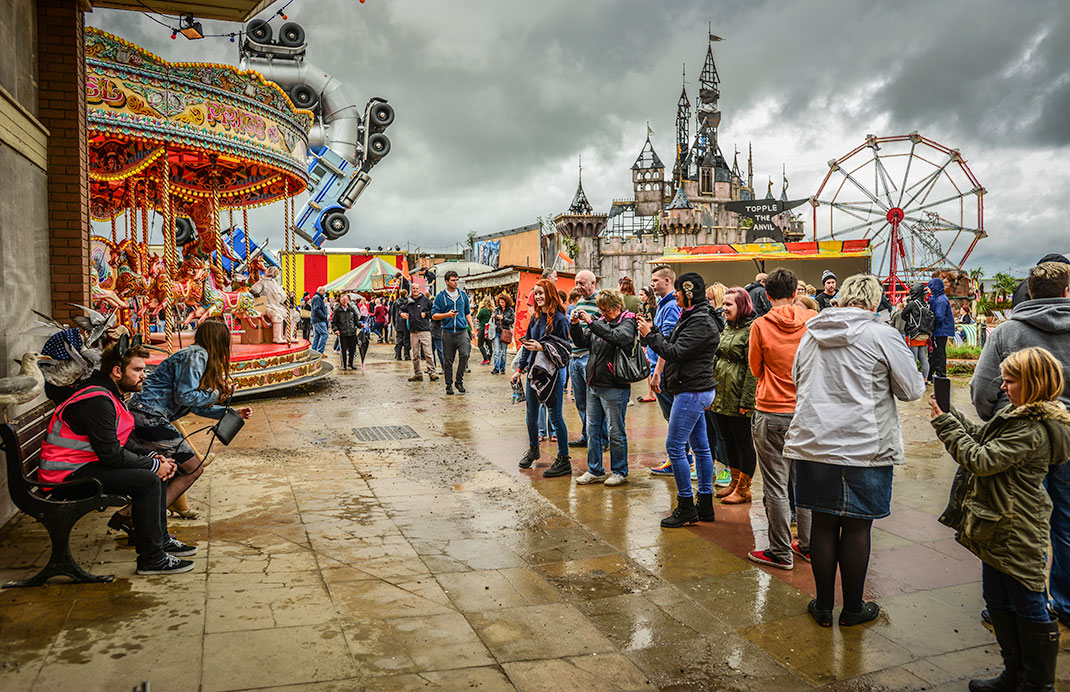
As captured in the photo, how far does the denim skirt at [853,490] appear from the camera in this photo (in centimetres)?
349

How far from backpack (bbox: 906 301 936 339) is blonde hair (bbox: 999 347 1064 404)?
9.58m

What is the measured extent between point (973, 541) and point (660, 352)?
2.36m

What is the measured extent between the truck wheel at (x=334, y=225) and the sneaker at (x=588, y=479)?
86.2 feet

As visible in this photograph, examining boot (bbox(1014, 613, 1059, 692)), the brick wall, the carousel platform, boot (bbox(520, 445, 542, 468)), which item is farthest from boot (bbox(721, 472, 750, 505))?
the carousel platform

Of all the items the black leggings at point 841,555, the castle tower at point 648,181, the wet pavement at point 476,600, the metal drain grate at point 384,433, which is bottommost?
the wet pavement at point 476,600

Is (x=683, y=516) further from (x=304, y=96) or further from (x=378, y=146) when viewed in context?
(x=378, y=146)

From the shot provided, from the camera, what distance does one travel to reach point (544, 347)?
6645 millimetres

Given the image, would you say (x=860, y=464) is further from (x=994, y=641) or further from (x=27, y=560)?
(x=27, y=560)

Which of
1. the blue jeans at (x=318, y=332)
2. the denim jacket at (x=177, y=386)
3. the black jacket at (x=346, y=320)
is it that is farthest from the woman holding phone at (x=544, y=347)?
the blue jeans at (x=318, y=332)

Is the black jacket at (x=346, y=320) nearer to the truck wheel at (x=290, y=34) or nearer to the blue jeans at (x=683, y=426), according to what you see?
the blue jeans at (x=683, y=426)

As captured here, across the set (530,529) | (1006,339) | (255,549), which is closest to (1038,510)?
(1006,339)

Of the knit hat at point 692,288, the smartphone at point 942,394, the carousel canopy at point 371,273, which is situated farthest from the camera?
the carousel canopy at point 371,273

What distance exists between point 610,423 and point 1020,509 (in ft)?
11.0

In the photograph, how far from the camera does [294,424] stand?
357 inches
